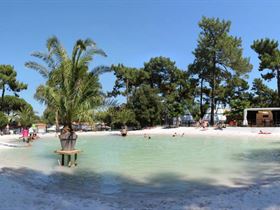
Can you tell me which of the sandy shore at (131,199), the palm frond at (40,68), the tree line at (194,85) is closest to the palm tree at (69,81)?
the palm frond at (40,68)

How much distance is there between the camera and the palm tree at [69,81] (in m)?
14.6

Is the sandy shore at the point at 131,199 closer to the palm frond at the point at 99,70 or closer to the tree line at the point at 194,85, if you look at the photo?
the palm frond at the point at 99,70

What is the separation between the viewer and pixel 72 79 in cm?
1459

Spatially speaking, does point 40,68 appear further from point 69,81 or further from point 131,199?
point 131,199

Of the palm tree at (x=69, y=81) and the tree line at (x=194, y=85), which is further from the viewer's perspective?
the tree line at (x=194, y=85)

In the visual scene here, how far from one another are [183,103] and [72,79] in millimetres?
37356

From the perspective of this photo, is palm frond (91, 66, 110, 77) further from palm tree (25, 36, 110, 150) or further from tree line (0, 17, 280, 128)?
tree line (0, 17, 280, 128)

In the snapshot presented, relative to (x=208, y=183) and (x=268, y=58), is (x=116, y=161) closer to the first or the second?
(x=208, y=183)

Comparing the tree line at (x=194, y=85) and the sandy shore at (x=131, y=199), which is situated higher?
the tree line at (x=194, y=85)


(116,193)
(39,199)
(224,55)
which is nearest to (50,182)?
(116,193)

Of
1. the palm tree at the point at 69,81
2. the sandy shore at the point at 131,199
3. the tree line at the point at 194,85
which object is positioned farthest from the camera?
the tree line at the point at 194,85

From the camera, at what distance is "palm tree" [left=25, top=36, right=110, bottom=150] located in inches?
574

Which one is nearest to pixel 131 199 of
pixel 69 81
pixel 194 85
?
pixel 69 81

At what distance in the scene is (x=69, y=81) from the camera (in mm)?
14570
